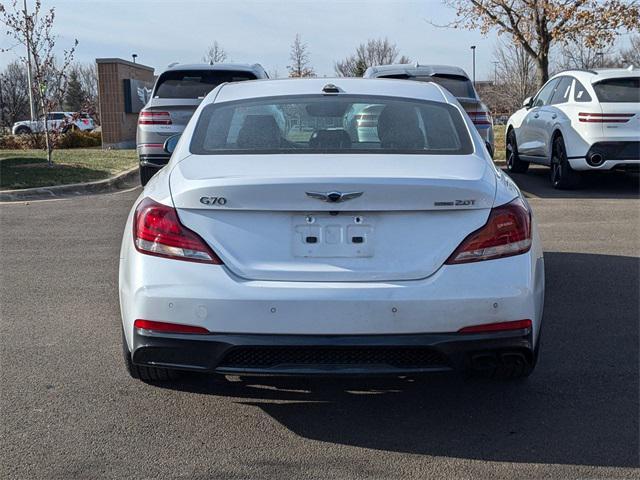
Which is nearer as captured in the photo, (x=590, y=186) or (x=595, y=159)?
(x=595, y=159)

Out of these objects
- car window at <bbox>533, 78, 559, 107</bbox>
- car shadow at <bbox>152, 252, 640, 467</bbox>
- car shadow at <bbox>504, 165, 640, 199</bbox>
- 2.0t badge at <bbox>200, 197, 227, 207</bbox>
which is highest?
car window at <bbox>533, 78, 559, 107</bbox>

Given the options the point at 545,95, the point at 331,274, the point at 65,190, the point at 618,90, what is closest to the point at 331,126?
the point at 331,274

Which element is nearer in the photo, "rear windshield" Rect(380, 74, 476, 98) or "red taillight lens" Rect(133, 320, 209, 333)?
Answer: "red taillight lens" Rect(133, 320, 209, 333)

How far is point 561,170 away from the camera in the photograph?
11805 mm

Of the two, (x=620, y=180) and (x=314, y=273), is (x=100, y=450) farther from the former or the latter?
(x=620, y=180)

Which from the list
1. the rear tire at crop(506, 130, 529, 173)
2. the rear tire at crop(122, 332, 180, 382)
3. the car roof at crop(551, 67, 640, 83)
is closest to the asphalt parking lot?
the rear tire at crop(122, 332, 180, 382)

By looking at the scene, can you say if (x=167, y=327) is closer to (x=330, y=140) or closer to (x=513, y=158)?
(x=330, y=140)

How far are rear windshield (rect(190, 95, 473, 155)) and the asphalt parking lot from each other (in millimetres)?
1148

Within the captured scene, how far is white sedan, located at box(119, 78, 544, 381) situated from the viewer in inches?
129

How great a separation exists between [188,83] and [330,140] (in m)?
8.25

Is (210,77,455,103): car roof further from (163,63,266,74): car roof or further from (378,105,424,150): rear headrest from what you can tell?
(163,63,266,74): car roof

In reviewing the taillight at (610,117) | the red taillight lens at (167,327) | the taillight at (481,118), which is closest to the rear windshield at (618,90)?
the taillight at (610,117)

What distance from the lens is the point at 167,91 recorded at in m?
11.9

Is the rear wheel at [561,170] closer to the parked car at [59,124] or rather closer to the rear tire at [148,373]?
the rear tire at [148,373]
